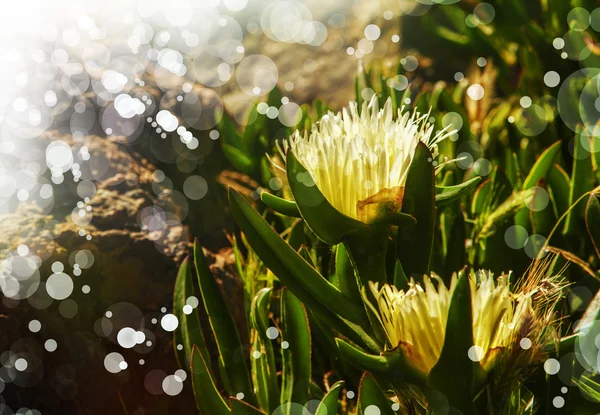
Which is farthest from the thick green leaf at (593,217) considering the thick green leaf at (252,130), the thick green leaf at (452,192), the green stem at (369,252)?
the thick green leaf at (252,130)

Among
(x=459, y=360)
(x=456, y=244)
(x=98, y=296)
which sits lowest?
(x=98, y=296)

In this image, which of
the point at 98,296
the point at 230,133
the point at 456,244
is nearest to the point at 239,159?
the point at 230,133

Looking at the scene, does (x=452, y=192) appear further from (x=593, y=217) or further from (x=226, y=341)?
(x=226, y=341)

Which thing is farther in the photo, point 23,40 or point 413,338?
point 23,40

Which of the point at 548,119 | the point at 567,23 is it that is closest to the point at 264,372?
Result: the point at 548,119

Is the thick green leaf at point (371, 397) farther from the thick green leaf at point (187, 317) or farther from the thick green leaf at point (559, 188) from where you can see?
the thick green leaf at point (559, 188)

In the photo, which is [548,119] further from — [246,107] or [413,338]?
[413,338]
